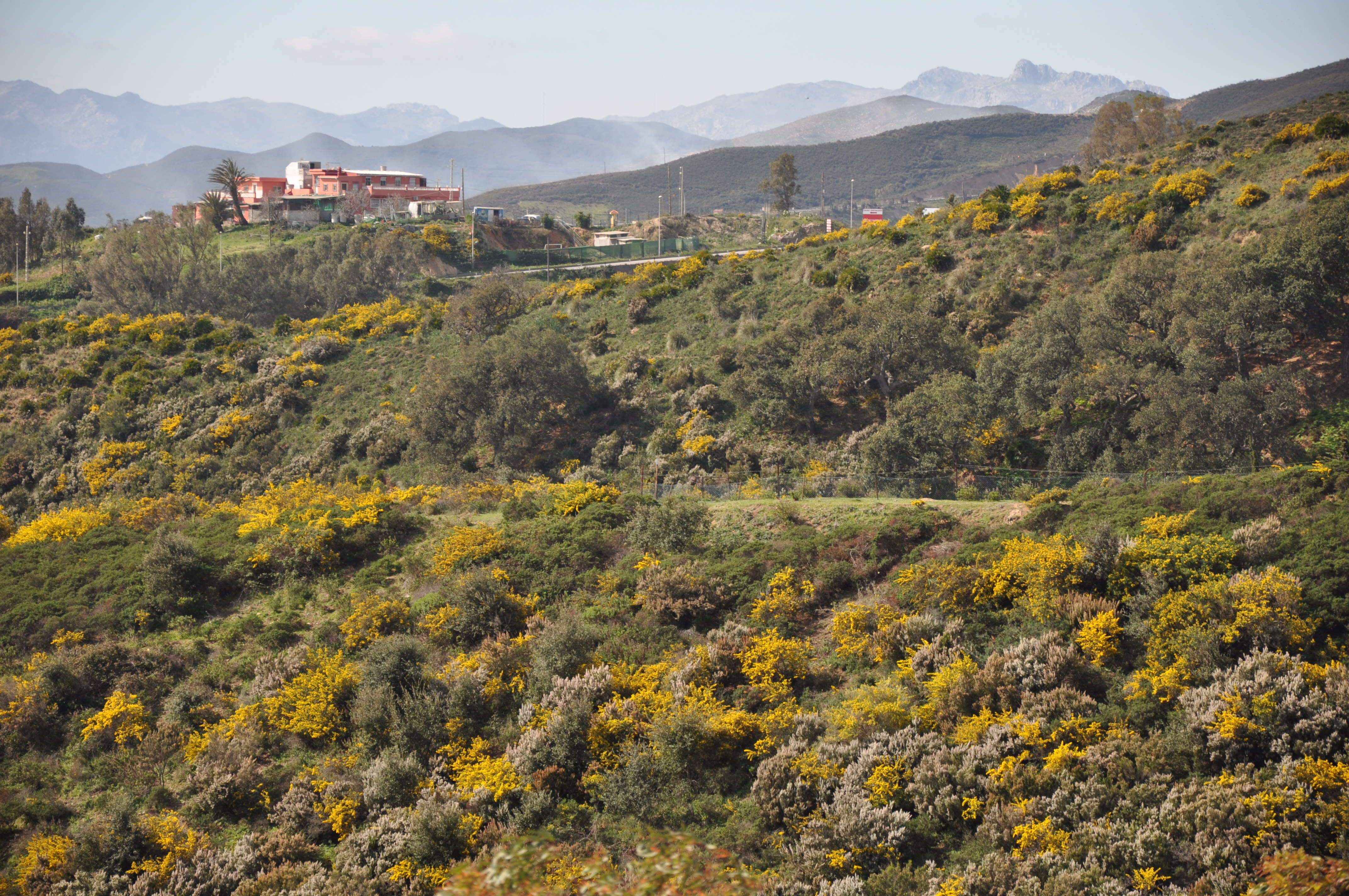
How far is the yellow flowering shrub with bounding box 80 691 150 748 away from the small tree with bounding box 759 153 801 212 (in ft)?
250

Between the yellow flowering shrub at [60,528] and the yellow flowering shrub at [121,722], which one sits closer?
the yellow flowering shrub at [121,722]

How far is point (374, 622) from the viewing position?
53.5 feet

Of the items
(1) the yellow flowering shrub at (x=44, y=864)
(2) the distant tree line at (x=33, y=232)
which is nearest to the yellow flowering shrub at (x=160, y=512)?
(1) the yellow flowering shrub at (x=44, y=864)

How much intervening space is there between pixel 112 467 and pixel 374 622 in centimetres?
2913

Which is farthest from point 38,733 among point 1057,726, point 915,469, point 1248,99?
point 1248,99

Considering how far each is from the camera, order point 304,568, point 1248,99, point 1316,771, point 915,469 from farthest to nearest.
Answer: point 1248,99, point 915,469, point 304,568, point 1316,771

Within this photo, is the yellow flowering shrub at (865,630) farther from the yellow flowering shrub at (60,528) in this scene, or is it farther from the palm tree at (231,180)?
the palm tree at (231,180)

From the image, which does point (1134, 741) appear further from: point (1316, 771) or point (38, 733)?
point (38, 733)

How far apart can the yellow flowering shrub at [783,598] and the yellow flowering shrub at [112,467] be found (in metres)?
33.0

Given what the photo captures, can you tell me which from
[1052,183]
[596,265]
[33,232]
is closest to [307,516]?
[1052,183]

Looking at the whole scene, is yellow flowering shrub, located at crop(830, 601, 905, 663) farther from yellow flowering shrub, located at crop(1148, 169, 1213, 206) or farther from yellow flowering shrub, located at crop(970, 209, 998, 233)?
yellow flowering shrub, located at crop(970, 209, 998, 233)

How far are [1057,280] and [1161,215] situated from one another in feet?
18.9

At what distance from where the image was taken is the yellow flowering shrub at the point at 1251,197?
35406 mm

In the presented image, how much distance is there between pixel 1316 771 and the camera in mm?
8680
